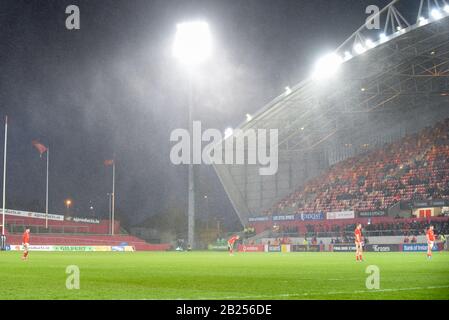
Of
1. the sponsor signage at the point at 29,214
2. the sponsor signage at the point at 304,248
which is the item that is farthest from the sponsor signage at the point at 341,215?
the sponsor signage at the point at 29,214

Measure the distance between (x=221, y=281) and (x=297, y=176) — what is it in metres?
54.1

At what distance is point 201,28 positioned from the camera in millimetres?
47438

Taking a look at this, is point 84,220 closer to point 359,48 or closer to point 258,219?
point 258,219

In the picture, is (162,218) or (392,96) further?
(162,218)

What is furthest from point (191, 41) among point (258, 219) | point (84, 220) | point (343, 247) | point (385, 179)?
point (84, 220)

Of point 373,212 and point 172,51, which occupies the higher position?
point 172,51

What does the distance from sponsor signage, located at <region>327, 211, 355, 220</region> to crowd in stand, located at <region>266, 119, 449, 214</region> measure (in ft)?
3.35

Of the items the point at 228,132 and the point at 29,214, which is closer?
the point at 228,132

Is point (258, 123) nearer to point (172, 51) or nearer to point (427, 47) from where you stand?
point (172, 51)

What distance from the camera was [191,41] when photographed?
4691cm

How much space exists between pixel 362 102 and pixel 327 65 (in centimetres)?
1276

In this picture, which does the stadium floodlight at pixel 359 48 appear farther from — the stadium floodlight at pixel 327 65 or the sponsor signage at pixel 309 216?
the sponsor signage at pixel 309 216

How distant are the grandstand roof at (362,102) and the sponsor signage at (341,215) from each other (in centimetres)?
952
